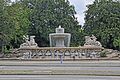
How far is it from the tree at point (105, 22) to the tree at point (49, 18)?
2923 mm

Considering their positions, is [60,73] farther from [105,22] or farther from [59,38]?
[105,22]

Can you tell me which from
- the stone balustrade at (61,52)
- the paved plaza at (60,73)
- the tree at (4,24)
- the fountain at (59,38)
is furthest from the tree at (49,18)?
the paved plaza at (60,73)

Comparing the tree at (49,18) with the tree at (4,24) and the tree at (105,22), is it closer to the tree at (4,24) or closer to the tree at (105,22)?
the tree at (105,22)

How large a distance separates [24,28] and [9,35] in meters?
14.3

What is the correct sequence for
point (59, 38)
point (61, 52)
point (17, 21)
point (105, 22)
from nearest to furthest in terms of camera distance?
point (61, 52)
point (59, 38)
point (17, 21)
point (105, 22)

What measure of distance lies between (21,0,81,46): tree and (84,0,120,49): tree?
9.59 feet

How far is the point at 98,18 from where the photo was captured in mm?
70438

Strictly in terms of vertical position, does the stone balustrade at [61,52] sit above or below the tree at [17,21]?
below

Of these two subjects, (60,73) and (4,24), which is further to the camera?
(4,24)

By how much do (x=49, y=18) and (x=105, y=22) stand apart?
9892 millimetres

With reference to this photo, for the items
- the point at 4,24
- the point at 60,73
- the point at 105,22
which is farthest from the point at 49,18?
the point at 60,73

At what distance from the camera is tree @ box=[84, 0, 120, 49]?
6731 cm

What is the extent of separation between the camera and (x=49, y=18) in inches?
2763

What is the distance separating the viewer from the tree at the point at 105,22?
67312mm
